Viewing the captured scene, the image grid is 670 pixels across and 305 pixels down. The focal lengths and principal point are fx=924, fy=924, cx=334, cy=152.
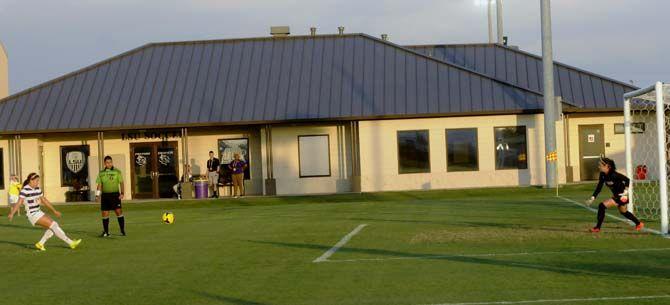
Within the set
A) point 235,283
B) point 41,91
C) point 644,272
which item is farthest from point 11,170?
point 644,272

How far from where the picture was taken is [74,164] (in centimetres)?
3900

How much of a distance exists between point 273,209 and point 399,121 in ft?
30.9

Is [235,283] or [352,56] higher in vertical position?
[352,56]

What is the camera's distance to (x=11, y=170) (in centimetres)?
3797

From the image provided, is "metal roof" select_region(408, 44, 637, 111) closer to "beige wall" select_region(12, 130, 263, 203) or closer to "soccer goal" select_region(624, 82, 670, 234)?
"soccer goal" select_region(624, 82, 670, 234)

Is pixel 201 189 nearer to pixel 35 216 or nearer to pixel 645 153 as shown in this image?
pixel 645 153

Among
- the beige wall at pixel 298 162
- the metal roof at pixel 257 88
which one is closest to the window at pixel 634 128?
the metal roof at pixel 257 88

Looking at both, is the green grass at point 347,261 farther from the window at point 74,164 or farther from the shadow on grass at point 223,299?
the window at point 74,164

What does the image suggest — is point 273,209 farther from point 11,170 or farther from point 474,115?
point 11,170

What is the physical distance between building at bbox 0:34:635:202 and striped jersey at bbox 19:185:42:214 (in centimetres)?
1829

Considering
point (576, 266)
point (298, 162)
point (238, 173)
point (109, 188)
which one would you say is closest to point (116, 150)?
point (238, 173)

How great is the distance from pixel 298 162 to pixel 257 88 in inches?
142

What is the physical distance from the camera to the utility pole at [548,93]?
33.7 meters

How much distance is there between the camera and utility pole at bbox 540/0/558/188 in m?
33.7
